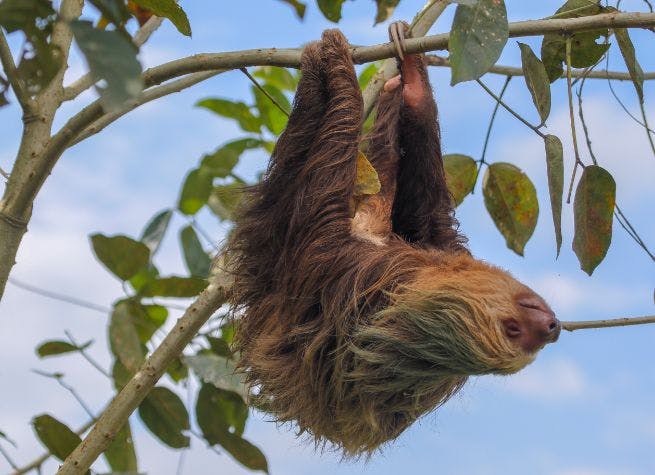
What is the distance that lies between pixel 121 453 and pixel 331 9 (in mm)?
3230

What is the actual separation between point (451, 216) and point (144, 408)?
99.7 inches

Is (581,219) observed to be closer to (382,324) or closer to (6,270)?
(382,324)

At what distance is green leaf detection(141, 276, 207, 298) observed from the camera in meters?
6.09

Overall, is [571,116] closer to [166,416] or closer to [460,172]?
[460,172]

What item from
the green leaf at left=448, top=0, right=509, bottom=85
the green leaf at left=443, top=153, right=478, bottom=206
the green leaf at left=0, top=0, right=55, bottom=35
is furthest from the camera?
the green leaf at left=443, top=153, right=478, bottom=206

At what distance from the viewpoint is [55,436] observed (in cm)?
565

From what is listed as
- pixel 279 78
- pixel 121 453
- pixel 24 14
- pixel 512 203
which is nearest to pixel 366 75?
pixel 279 78

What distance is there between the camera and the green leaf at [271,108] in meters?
7.55

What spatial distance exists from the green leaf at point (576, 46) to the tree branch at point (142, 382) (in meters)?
2.44

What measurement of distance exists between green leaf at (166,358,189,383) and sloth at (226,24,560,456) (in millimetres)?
904

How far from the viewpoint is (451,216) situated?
6.58 m

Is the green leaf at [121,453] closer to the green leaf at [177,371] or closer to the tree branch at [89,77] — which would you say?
the green leaf at [177,371]

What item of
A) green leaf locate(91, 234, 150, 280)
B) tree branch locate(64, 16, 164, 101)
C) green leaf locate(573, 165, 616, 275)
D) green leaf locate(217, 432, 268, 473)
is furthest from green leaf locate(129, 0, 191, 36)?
green leaf locate(217, 432, 268, 473)

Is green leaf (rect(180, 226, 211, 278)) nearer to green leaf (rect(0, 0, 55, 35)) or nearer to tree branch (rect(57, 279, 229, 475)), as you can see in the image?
tree branch (rect(57, 279, 229, 475))
